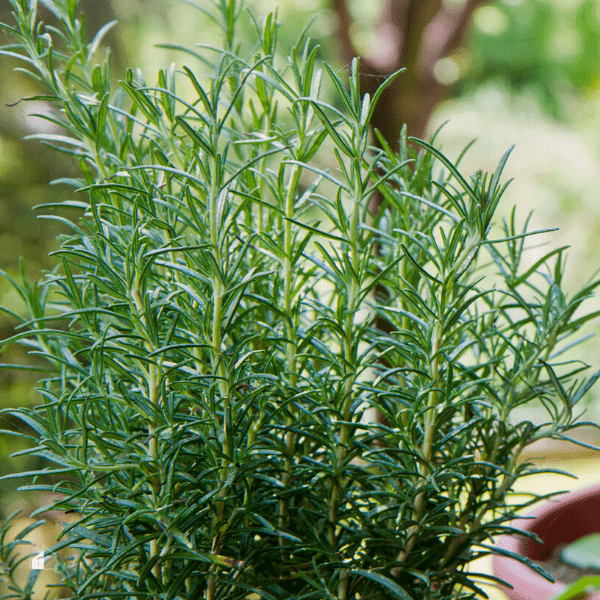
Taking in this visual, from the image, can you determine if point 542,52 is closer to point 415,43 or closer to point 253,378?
point 415,43

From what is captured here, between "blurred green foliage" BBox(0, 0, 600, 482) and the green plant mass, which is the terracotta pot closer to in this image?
the green plant mass

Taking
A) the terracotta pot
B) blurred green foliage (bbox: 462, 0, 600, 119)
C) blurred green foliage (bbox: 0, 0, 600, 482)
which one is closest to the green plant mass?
blurred green foliage (bbox: 0, 0, 600, 482)

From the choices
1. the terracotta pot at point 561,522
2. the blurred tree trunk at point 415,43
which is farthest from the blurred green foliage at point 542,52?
the terracotta pot at point 561,522

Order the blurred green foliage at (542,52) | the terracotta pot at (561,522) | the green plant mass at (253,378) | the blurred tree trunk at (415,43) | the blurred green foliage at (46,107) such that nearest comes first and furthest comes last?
the green plant mass at (253,378)
the terracotta pot at (561,522)
the blurred green foliage at (46,107)
the blurred tree trunk at (415,43)
the blurred green foliage at (542,52)

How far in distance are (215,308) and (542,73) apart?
2.87 metres

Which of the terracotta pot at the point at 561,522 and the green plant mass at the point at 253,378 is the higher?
the green plant mass at the point at 253,378

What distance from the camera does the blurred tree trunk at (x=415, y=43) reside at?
3.09ft

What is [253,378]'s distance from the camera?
29cm

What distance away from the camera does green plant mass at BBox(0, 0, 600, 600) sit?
0.92 ft

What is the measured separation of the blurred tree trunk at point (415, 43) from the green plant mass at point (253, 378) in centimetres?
58

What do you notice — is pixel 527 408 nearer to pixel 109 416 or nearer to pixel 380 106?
pixel 380 106

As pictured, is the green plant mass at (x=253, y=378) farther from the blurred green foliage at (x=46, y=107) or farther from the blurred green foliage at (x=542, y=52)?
the blurred green foliage at (x=542, y=52)

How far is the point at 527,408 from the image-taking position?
199cm

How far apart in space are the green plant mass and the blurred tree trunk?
575 mm
